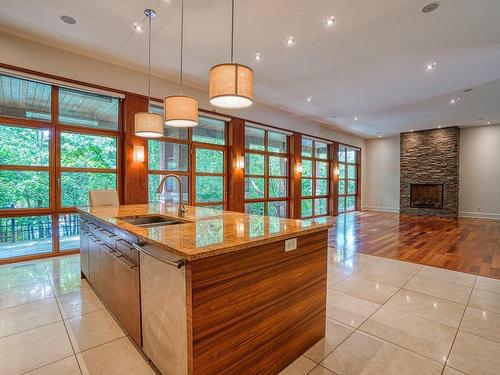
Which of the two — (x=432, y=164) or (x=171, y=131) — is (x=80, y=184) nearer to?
(x=171, y=131)

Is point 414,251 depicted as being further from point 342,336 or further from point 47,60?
point 47,60

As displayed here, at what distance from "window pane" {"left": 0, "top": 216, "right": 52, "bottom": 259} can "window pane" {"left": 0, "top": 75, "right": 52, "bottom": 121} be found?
1673 millimetres

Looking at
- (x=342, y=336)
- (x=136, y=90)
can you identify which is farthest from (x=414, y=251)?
(x=136, y=90)

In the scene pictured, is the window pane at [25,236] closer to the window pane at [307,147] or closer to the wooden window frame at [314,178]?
the wooden window frame at [314,178]

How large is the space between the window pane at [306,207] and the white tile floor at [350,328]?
5529mm

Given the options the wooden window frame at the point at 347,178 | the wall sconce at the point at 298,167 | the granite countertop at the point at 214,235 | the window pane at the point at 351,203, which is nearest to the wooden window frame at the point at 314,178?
the wall sconce at the point at 298,167

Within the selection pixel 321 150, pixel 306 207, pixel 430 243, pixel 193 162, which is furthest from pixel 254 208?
pixel 430 243

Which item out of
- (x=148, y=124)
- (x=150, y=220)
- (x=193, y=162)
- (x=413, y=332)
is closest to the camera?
(x=413, y=332)

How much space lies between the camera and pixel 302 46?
160 inches

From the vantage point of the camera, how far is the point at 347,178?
1148cm

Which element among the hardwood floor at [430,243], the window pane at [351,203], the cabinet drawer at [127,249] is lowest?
the hardwood floor at [430,243]

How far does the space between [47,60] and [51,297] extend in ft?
12.0

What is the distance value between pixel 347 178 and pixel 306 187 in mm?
3130

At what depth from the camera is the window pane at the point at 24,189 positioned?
4.07m
